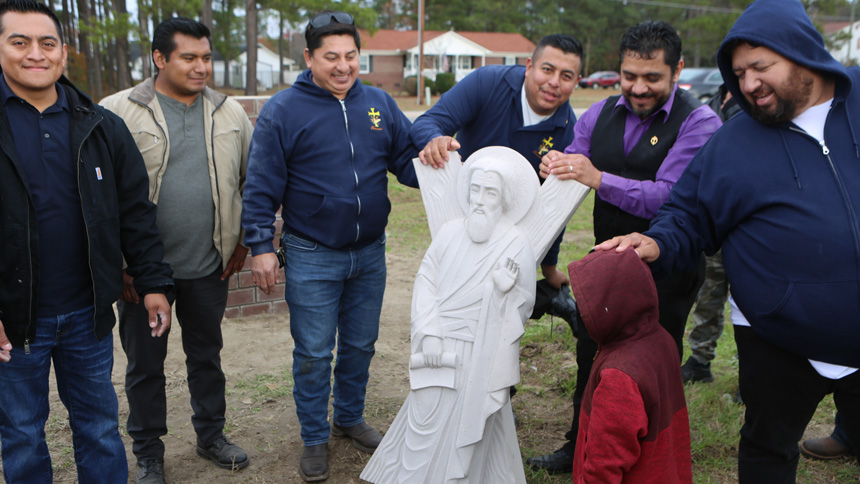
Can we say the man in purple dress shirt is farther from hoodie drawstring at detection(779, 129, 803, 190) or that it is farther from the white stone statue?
hoodie drawstring at detection(779, 129, 803, 190)

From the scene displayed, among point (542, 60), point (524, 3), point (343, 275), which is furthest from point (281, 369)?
point (524, 3)

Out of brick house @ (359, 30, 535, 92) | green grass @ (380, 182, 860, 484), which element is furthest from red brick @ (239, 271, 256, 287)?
brick house @ (359, 30, 535, 92)

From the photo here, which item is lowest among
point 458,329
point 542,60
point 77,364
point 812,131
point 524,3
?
point 77,364

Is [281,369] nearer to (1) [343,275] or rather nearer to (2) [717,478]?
(1) [343,275]

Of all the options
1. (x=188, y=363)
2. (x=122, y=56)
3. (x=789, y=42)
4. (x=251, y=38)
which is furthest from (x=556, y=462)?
(x=122, y=56)

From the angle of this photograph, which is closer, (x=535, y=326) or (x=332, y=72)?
(x=332, y=72)

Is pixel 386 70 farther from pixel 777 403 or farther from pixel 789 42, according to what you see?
pixel 777 403

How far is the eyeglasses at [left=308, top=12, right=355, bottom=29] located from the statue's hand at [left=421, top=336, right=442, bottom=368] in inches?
63.3

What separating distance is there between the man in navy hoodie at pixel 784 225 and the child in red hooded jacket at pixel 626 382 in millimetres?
252

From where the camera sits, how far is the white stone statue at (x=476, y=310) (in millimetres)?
2656

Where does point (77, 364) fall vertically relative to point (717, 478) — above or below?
above

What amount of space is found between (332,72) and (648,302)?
1.87 metres

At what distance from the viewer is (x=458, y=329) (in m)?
2.70

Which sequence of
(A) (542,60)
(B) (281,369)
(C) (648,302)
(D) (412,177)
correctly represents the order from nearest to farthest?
(C) (648,302), (A) (542,60), (D) (412,177), (B) (281,369)
